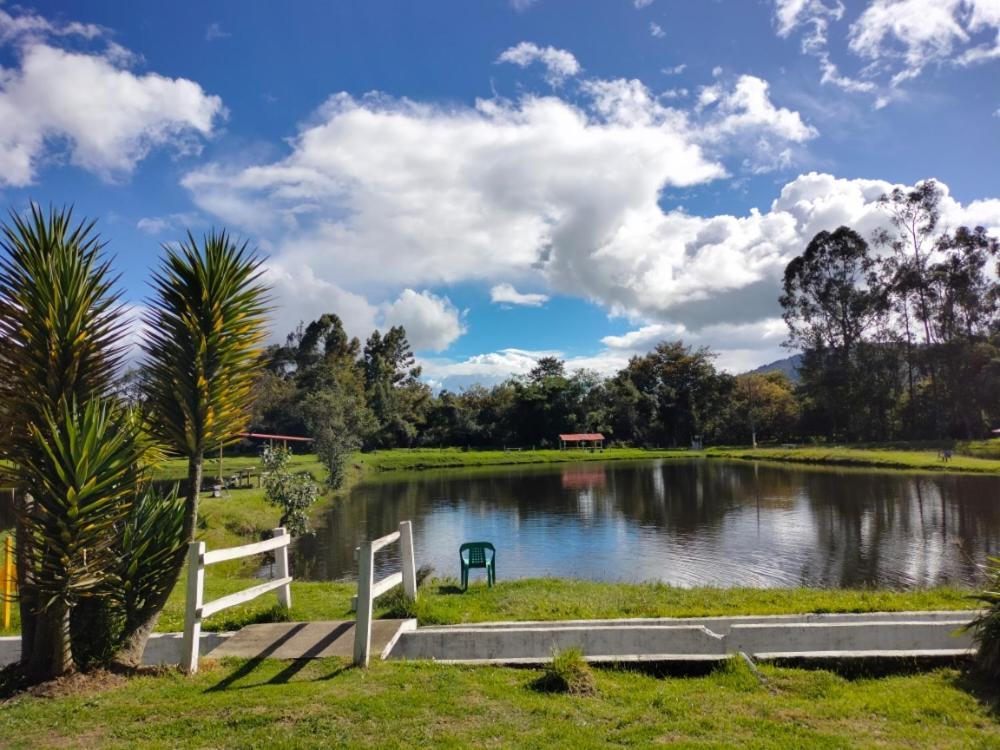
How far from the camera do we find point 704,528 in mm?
21297

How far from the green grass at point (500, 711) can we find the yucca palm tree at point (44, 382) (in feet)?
2.98

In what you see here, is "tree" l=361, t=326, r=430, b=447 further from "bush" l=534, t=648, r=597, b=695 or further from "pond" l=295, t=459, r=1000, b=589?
"bush" l=534, t=648, r=597, b=695

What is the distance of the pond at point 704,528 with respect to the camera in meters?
15.1

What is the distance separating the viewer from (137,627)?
5906 mm

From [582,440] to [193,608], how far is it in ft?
225

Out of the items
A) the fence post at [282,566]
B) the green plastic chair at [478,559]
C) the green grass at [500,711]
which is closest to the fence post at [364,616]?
the green grass at [500,711]

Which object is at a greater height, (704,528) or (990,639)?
(990,639)

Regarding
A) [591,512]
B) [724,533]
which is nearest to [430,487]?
[591,512]

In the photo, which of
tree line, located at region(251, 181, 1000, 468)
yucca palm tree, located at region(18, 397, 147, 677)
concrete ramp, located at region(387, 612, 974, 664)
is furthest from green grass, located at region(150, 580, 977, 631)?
tree line, located at region(251, 181, 1000, 468)

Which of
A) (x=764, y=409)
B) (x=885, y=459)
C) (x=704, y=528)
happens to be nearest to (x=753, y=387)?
(x=764, y=409)

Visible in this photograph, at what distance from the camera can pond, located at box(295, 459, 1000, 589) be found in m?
15.1

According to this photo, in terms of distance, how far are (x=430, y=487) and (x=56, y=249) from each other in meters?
35.5

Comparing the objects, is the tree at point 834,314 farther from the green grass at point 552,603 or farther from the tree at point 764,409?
the green grass at point 552,603

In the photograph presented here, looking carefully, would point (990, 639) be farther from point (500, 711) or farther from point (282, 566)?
point (282, 566)
